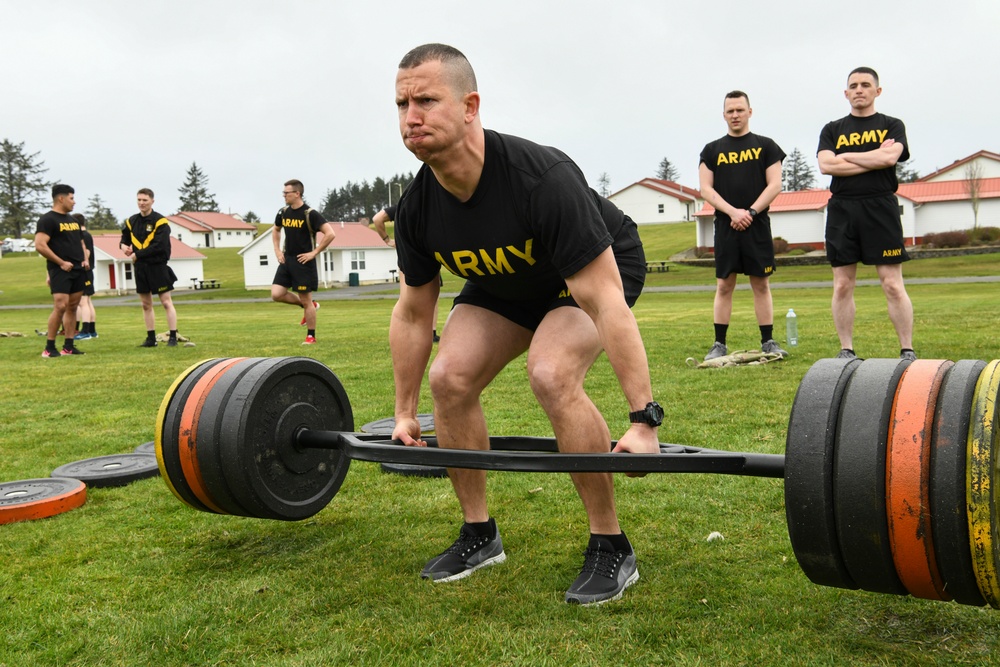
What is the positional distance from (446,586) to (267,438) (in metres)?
0.94

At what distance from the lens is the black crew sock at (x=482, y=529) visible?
11.1ft

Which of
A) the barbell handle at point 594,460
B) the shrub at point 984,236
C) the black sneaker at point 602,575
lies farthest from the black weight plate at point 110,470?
the shrub at point 984,236

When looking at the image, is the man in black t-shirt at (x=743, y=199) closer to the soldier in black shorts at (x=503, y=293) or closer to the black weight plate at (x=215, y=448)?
the soldier in black shorts at (x=503, y=293)

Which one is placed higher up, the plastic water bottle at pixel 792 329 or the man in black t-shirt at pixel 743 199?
the man in black t-shirt at pixel 743 199

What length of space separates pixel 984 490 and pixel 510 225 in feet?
5.41

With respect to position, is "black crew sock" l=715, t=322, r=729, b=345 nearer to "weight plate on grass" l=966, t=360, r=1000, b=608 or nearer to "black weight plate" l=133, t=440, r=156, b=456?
"black weight plate" l=133, t=440, r=156, b=456

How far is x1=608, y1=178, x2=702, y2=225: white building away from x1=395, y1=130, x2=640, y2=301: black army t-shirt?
84454 millimetres

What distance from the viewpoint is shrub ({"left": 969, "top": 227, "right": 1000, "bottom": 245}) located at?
4462 cm

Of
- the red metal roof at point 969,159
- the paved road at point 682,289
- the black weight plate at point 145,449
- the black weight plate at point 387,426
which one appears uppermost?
the red metal roof at point 969,159

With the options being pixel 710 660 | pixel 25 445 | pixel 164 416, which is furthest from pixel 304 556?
pixel 25 445

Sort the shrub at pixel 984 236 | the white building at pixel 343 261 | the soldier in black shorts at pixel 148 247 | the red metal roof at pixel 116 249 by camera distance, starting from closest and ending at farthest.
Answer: the soldier in black shorts at pixel 148 247
the shrub at pixel 984 236
the red metal roof at pixel 116 249
the white building at pixel 343 261

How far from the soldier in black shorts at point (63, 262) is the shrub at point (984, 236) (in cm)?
4403

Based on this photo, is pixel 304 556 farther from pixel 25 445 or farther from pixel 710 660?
pixel 25 445

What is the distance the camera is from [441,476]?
4.61 meters
